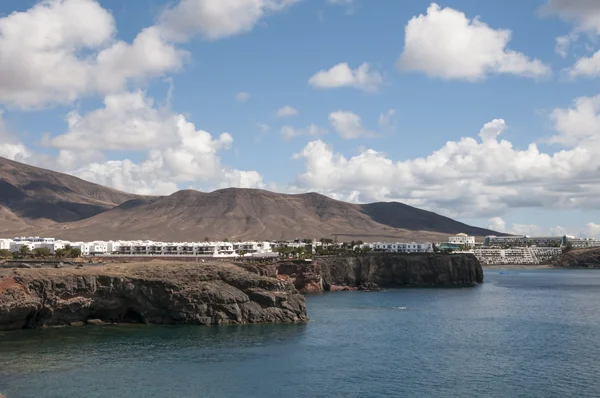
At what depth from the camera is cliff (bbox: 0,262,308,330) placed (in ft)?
257

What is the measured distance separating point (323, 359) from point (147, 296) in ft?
98.7

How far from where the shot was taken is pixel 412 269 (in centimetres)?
17250

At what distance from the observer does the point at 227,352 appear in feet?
218

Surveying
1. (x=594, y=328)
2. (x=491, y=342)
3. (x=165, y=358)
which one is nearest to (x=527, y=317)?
(x=594, y=328)

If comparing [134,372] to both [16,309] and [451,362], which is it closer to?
[16,309]

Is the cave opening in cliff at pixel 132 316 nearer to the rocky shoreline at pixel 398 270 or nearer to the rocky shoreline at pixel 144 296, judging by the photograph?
the rocky shoreline at pixel 144 296

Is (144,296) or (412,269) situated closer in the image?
(144,296)

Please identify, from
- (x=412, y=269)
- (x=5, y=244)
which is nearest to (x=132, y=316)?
(x=412, y=269)

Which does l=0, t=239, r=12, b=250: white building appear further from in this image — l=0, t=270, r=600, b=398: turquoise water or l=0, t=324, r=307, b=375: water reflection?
l=0, t=270, r=600, b=398: turquoise water

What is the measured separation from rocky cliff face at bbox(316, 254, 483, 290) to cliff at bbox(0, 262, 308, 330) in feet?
264

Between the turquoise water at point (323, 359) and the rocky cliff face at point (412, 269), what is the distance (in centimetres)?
6970

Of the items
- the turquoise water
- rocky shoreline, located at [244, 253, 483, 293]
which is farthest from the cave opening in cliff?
rocky shoreline, located at [244, 253, 483, 293]

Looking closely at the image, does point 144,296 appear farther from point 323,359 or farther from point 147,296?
point 323,359

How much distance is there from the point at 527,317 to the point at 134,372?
6529cm
